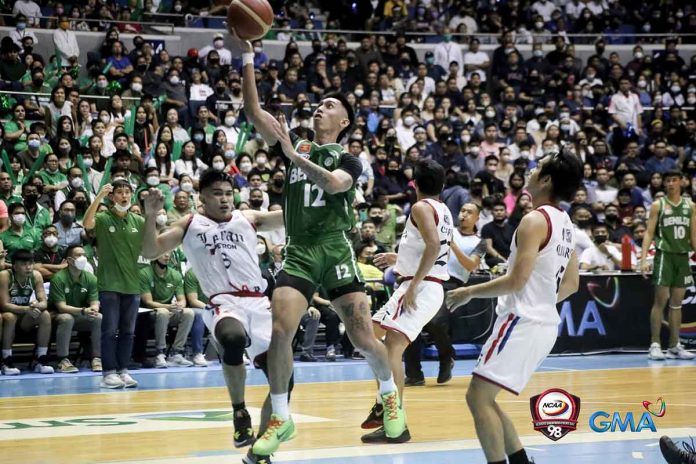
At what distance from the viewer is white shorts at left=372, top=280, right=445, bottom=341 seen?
27.5 ft

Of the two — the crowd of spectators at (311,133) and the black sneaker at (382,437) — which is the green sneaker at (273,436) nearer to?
the black sneaker at (382,437)

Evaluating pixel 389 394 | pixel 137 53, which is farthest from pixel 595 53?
pixel 389 394

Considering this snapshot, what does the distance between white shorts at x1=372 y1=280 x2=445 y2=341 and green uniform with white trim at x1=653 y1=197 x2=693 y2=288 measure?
6.60 m

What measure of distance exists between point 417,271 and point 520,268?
284 centimetres

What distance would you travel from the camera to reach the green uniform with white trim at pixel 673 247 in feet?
47.0

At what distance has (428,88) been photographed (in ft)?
72.6

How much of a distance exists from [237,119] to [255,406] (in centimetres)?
1003

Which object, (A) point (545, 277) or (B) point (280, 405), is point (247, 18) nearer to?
(B) point (280, 405)

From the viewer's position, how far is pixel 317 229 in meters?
6.88

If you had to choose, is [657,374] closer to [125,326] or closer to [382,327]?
[382,327]

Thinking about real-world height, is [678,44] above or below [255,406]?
above

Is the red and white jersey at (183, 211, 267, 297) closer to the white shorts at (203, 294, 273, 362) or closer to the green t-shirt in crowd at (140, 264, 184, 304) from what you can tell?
the white shorts at (203, 294, 273, 362)

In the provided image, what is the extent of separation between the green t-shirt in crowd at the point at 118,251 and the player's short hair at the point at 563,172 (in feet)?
21.0

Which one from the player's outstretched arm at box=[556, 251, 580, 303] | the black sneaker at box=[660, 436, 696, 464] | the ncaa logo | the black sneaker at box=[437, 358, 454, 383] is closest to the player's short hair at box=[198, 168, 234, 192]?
the player's outstretched arm at box=[556, 251, 580, 303]
